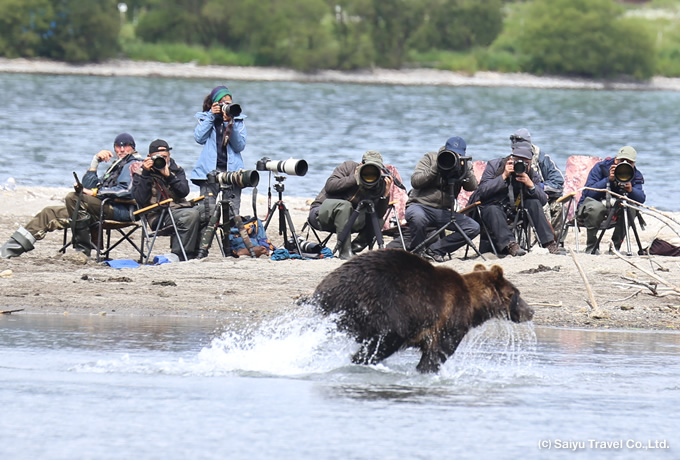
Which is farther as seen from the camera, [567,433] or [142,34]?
[142,34]

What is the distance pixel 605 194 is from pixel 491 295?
19.5 feet

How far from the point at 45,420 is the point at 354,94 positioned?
62.3m

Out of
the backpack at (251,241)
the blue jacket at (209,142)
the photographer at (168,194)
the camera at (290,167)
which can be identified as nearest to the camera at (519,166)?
the camera at (290,167)

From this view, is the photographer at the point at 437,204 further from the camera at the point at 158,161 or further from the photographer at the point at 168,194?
the camera at the point at 158,161

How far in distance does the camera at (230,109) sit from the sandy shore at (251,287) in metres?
1.40

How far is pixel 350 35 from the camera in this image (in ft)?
281

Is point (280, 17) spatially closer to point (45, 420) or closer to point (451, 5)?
point (451, 5)

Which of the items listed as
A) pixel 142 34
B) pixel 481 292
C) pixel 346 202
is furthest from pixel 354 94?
pixel 481 292

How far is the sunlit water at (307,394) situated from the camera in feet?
19.0

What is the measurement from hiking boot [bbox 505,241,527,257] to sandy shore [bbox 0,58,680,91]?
69074 mm

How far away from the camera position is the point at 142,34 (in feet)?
288

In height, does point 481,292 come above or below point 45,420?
above

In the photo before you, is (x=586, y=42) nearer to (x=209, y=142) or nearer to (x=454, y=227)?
(x=454, y=227)

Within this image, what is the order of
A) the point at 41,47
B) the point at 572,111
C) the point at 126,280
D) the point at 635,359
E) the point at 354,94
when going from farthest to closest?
1. the point at 41,47
2. the point at 354,94
3. the point at 572,111
4. the point at 126,280
5. the point at 635,359
